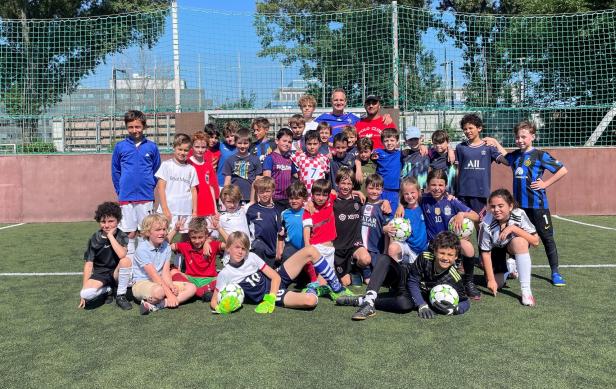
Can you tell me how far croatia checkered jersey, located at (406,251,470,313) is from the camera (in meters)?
4.26

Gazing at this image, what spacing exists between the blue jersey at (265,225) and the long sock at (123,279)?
4.10 ft

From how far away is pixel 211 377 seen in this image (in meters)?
2.97

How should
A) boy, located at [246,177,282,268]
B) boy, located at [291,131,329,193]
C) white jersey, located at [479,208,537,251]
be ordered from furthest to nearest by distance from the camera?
boy, located at [291,131,329,193] → boy, located at [246,177,282,268] → white jersey, located at [479,208,537,251]

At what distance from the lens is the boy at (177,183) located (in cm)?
541

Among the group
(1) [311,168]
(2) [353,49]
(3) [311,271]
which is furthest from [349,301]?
(2) [353,49]

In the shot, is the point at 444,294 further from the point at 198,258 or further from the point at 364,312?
the point at 198,258

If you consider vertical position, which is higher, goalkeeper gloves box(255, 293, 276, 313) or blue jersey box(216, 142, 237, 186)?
blue jersey box(216, 142, 237, 186)

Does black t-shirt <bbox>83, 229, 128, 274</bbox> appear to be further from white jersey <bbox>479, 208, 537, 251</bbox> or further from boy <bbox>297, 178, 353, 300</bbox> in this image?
white jersey <bbox>479, 208, 537, 251</bbox>

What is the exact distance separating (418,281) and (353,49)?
7.88 m

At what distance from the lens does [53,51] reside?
428 inches

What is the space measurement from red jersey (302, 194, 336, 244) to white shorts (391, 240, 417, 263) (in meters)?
0.61

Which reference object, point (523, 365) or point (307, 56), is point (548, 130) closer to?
point (307, 56)

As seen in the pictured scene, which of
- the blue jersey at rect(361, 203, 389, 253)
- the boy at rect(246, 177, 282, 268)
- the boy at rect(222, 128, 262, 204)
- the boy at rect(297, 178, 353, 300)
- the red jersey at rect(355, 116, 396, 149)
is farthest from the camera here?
the red jersey at rect(355, 116, 396, 149)

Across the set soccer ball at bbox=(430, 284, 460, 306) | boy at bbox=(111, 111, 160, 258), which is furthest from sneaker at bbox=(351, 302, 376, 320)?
boy at bbox=(111, 111, 160, 258)
